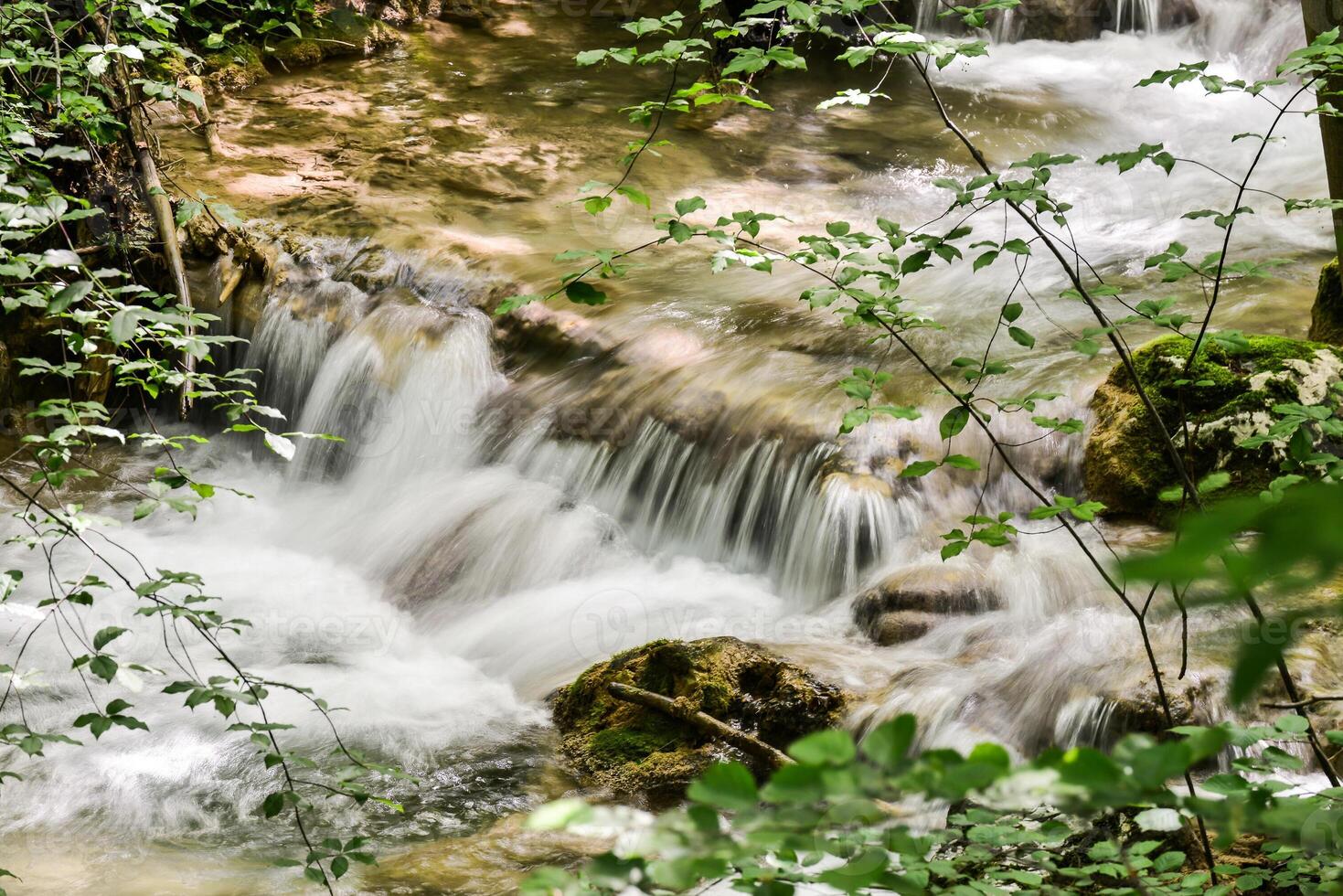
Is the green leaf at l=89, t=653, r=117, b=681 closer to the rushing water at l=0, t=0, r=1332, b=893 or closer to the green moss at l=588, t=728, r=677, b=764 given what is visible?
the rushing water at l=0, t=0, r=1332, b=893

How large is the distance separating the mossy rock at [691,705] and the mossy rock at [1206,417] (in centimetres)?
182

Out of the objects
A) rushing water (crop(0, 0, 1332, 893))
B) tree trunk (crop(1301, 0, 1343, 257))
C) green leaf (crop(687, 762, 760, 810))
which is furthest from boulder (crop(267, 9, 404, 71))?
green leaf (crop(687, 762, 760, 810))

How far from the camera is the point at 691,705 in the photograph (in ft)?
12.5

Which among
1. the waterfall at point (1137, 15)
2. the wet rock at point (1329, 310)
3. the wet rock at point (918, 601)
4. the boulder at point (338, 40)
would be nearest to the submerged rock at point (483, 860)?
the wet rock at point (918, 601)

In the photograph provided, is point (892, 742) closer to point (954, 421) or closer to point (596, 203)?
point (954, 421)

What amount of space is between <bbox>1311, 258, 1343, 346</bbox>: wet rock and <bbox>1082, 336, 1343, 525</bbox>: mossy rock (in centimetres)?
44

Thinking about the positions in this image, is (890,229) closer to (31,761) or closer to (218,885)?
(218,885)

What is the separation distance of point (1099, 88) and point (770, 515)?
24.1 ft

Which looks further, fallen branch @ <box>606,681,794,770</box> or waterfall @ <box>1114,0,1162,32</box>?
waterfall @ <box>1114,0,1162,32</box>

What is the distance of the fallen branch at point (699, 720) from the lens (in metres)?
3.50

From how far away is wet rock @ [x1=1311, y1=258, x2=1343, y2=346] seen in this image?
501cm

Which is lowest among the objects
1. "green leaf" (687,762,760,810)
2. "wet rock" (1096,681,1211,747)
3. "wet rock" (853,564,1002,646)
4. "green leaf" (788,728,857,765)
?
"wet rock" (853,564,1002,646)

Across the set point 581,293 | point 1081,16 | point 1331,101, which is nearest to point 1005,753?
point 581,293

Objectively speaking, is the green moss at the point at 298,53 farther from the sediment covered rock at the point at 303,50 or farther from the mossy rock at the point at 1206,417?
the mossy rock at the point at 1206,417
